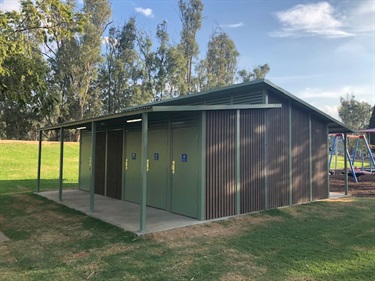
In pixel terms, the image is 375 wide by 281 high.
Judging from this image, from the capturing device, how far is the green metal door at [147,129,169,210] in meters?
8.00

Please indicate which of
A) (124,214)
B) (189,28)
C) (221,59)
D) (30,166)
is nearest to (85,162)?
(124,214)

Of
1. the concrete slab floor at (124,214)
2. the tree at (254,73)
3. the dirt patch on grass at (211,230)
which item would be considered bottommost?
the dirt patch on grass at (211,230)

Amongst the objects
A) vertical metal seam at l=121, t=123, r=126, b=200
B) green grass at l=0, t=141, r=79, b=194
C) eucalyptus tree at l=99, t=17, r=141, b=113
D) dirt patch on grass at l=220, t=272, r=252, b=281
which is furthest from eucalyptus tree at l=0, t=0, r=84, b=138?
eucalyptus tree at l=99, t=17, r=141, b=113

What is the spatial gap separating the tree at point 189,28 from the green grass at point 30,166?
17.3m

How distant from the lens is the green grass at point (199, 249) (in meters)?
4.09

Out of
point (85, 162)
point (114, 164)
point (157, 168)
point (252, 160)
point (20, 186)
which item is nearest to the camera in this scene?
point (252, 160)

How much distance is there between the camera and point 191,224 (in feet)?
20.7

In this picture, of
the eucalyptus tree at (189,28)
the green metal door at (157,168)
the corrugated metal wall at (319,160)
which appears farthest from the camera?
the eucalyptus tree at (189,28)

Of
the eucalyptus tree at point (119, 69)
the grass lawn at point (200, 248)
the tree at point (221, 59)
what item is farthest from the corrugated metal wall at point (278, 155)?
the tree at point (221, 59)

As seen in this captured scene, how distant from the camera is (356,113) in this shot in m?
53.0

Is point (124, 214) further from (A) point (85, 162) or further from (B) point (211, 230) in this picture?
(A) point (85, 162)

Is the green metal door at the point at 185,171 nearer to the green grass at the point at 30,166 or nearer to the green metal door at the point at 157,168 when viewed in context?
the green metal door at the point at 157,168

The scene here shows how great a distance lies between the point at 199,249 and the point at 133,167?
15.6 ft

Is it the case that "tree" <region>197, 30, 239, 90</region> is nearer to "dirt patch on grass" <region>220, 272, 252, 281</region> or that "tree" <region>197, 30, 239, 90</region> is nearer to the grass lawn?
the grass lawn
